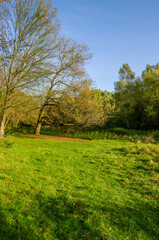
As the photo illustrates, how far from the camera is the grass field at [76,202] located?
163 inches

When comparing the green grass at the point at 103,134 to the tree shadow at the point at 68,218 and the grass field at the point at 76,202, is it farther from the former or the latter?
the tree shadow at the point at 68,218

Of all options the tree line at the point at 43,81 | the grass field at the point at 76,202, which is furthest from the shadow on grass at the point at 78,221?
the tree line at the point at 43,81

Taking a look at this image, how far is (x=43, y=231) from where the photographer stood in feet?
13.1

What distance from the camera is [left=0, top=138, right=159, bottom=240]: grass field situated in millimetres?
4137

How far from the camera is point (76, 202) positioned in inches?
217

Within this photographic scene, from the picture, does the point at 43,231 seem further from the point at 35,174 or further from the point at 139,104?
the point at 139,104

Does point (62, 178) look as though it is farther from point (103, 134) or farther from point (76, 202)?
point (103, 134)

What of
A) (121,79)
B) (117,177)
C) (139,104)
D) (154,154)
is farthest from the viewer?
(121,79)

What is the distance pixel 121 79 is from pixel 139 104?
1801cm

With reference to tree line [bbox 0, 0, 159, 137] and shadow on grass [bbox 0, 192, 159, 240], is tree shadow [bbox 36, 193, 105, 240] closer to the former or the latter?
shadow on grass [bbox 0, 192, 159, 240]

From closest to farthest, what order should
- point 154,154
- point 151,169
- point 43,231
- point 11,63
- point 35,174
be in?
point 43,231, point 35,174, point 151,169, point 154,154, point 11,63

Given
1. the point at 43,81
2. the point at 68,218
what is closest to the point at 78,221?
the point at 68,218

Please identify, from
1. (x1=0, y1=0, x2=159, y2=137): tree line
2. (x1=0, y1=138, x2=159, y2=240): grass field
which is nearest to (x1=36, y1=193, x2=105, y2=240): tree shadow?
(x1=0, y1=138, x2=159, y2=240): grass field

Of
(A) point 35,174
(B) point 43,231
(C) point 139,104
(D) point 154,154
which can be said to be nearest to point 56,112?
(D) point 154,154
